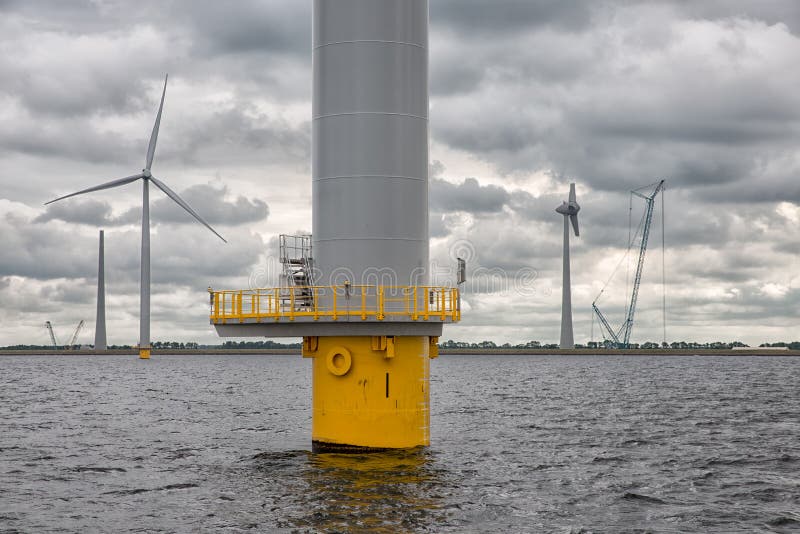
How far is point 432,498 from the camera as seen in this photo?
84.9ft

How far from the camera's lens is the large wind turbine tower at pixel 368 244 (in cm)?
2905

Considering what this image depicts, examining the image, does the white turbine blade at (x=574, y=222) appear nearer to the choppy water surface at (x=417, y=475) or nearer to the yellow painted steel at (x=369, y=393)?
the choppy water surface at (x=417, y=475)

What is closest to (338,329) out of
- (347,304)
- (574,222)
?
(347,304)

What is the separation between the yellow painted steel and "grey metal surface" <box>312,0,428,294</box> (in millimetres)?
2427

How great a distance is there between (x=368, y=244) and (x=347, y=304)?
2342 mm

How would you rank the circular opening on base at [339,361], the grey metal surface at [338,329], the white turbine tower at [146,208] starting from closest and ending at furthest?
the grey metal surface at [338,329] < the circular opening on base at [339,361] < the white turbine tower at [146,208]

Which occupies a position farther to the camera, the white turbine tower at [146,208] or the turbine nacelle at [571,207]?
the turbine nacelle at [571,207]

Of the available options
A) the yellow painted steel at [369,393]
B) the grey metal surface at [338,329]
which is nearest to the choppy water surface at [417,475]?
the yellow painted steel at [369,393]

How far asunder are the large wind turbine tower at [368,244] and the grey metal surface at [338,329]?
0.04m

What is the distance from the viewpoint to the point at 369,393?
29.0 m

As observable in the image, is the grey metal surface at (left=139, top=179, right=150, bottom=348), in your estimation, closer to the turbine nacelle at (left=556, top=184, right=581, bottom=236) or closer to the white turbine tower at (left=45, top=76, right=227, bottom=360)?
the white turbine tower at (left=45, top=76, right=227, bottom=360)

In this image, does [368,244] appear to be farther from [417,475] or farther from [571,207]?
[571,207]

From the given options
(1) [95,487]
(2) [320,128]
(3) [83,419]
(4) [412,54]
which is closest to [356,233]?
(2) [320,128]

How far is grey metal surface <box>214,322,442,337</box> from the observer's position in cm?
2883
